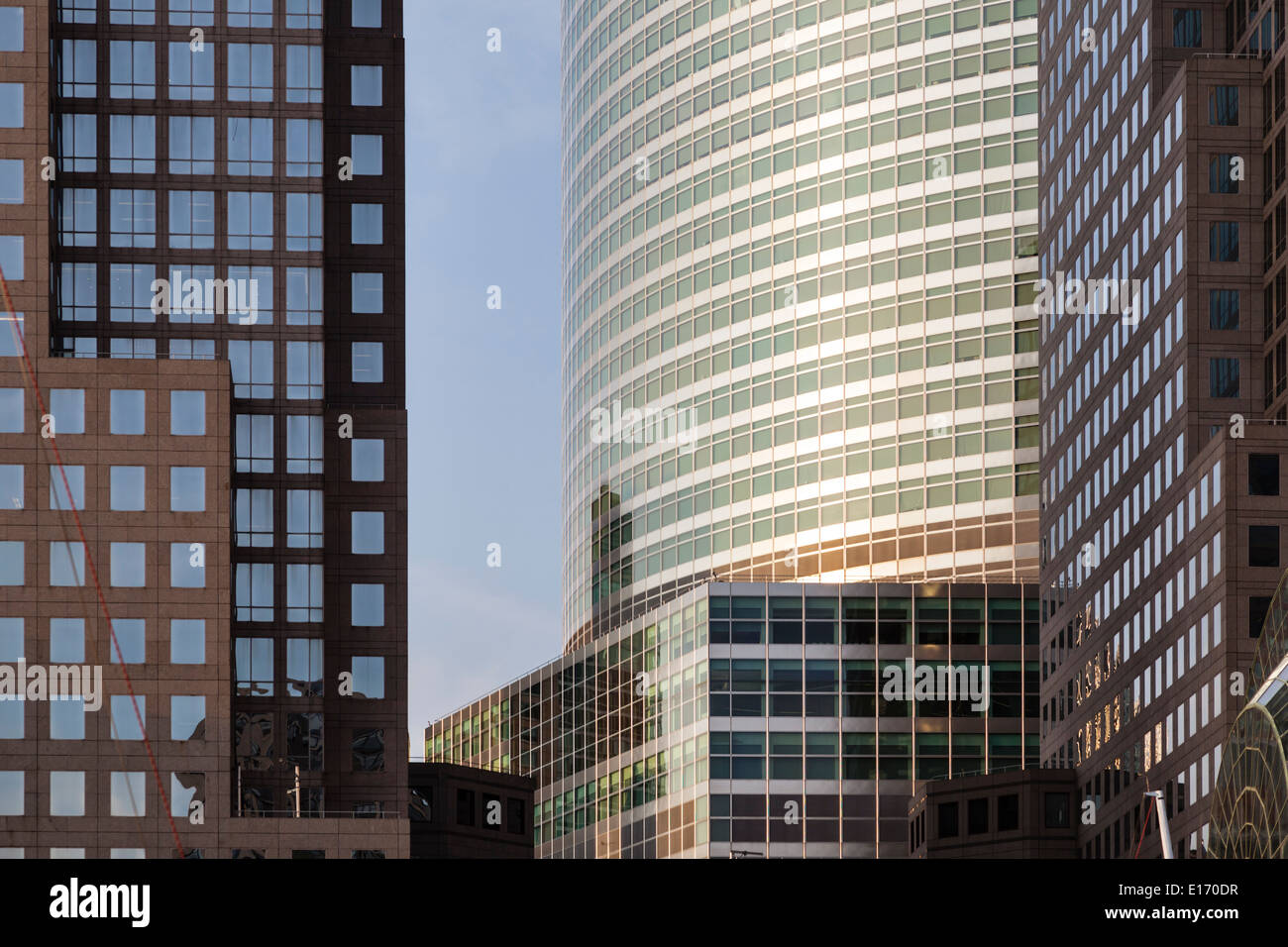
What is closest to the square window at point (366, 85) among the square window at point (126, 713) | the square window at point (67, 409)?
the square window at point (67, 409)

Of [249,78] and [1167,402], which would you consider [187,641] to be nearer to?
[249,78]

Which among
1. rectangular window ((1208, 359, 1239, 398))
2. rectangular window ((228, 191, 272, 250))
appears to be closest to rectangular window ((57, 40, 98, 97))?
rectangular window ((228, 191, 272, 250))

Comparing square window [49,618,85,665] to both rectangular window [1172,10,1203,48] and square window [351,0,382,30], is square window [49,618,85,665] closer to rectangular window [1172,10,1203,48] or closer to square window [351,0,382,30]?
square window [351,0,382,30]

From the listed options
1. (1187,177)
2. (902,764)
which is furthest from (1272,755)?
(902,764)

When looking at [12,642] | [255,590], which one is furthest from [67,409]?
[255,590]

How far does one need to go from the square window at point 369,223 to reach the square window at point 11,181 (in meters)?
22.0

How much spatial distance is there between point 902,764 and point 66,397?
78996 millimetres

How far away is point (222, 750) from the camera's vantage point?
133000mm

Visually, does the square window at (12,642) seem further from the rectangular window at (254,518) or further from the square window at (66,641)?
the rectangular window at (254,518)

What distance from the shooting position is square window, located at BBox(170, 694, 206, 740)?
132 m

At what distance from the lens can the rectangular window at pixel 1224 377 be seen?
5438 inches

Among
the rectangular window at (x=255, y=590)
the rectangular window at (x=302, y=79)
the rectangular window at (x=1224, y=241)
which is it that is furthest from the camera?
the rectangular window at (x=302, y=79)

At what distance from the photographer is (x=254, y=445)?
15062 centimetres

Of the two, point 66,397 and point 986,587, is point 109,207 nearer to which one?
point 66,397
